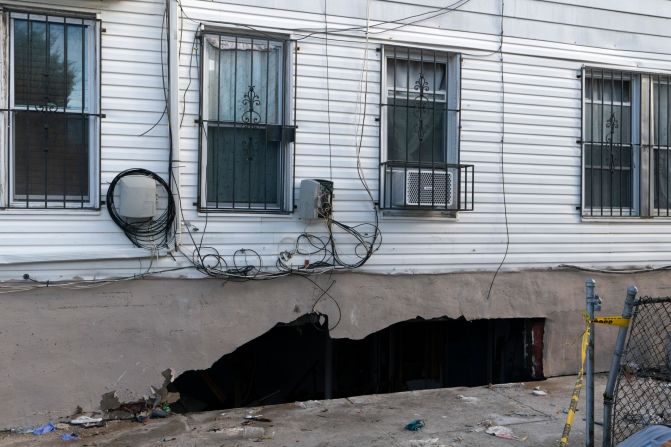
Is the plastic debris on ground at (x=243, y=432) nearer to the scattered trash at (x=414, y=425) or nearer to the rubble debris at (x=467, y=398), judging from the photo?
the scattered trash at (x=414, y=425)

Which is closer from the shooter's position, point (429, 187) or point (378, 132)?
point (429, 187)

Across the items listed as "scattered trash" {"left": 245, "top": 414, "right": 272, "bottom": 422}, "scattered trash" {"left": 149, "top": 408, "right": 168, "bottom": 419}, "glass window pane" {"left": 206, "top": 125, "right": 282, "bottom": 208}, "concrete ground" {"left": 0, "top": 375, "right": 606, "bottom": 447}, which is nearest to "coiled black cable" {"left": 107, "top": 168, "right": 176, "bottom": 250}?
"glass window pane" {"left": 206, "top": 125, "right": 282, "bottom": 208}

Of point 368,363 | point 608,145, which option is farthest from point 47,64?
point 608,145

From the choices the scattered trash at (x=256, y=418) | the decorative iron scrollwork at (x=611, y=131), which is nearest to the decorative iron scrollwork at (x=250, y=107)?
the scattered trash at (x=256, y=418)

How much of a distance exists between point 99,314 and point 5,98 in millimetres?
1979

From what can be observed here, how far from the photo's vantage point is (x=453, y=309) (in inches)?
278

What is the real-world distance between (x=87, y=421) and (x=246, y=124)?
296cm

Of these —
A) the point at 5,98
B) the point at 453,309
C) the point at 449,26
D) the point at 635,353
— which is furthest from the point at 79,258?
the point at 635,353

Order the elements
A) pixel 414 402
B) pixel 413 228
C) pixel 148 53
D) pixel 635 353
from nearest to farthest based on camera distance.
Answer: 1. pixel 148 53
2. pixel 414 402
3. pixel 413 228
4. pixel 635 353

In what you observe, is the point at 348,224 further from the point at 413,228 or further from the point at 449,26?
the point at 449,26

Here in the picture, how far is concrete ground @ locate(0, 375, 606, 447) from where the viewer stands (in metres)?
5.31

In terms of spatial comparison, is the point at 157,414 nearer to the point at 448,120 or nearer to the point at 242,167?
the point at 242,167

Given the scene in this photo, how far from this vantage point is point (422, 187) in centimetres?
661

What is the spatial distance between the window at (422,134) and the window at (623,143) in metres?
1.69
